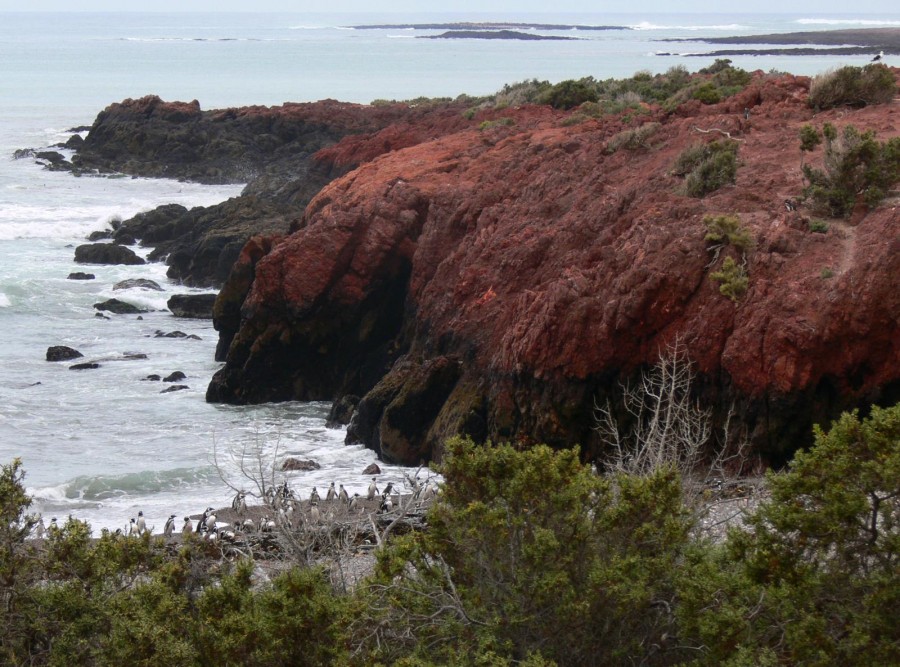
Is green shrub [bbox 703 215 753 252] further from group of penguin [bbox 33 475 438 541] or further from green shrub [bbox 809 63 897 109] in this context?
green shrub [bbox 809 63 897 109]

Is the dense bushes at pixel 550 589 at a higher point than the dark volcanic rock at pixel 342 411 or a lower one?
higher

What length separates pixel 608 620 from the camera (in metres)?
7.31

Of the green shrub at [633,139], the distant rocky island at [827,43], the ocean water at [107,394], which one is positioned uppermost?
the distant rocky island at [827,43]

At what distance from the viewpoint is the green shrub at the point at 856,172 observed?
16031mm

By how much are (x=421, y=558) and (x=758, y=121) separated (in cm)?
1641

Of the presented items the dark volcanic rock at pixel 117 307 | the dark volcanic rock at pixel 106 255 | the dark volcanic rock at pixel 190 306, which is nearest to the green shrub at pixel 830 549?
the dark volcanic rock at pixel 190 306

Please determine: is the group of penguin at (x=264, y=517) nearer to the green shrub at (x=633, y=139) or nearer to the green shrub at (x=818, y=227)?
the green shrub at (x=818, y=227)

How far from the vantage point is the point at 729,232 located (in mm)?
15695

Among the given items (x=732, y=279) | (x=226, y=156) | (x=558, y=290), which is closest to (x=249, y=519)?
(x=558, y=290)

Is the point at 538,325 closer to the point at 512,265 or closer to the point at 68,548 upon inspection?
the point at 512,265

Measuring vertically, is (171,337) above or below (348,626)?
below

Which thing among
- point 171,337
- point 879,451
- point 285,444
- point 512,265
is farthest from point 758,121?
point 879,451

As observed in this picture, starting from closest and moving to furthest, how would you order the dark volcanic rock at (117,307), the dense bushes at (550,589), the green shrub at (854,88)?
the dense bushes at (550,589), the green shrub at (854,88), the dark volcanic rock at (117,307)

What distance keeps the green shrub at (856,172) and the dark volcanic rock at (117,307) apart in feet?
63.2
